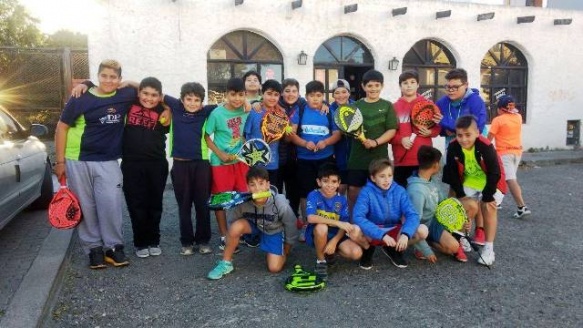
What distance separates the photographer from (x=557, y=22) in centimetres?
1323

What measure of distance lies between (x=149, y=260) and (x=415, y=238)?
2582mm

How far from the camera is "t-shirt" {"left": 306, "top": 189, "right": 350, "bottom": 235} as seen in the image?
411 cm

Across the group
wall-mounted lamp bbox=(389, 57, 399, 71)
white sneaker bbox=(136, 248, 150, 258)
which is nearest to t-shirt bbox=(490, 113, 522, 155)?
white sneaker bbox=(136, 248, 150, 258)

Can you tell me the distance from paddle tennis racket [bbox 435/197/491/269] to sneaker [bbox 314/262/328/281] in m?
1.18

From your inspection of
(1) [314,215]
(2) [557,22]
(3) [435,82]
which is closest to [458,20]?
(3) [435,82]

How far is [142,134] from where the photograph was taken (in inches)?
170

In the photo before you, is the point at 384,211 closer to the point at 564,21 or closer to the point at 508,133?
the point at 508,133

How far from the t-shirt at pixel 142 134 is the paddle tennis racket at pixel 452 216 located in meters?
2.77

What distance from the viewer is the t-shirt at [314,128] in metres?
4.71

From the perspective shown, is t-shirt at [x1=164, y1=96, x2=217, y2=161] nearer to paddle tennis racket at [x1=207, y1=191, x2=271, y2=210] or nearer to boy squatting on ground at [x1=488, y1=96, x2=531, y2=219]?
paddle tennis racket at [x1=207, y1=191, x2=271, y2=210]

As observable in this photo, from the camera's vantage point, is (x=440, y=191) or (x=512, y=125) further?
(x=512, y=125)

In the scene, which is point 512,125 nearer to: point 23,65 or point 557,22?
point 557,22

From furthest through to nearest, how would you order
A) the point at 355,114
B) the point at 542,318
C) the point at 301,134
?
the point at 301,134, the point at 355,114, the point at 542,318

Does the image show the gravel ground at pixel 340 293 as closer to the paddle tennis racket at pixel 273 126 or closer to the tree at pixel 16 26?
the paddle tennis racket at pixel 273 126
